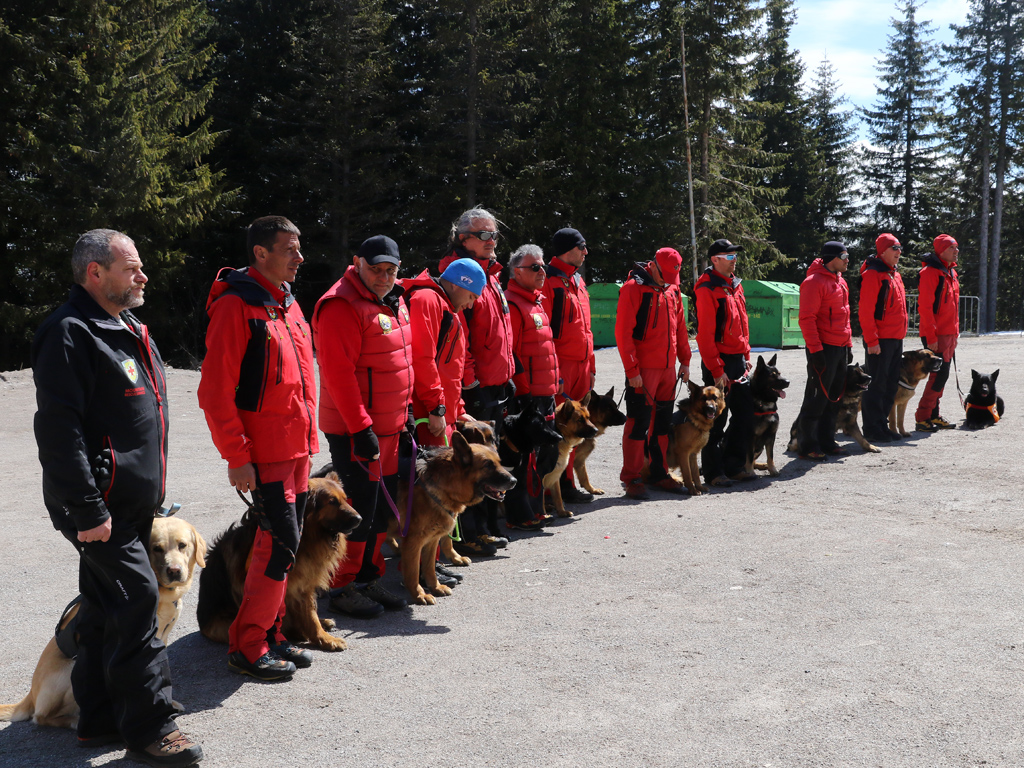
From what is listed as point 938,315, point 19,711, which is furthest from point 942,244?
point 19,711

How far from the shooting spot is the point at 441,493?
4.98m

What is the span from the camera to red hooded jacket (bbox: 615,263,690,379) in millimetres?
7719

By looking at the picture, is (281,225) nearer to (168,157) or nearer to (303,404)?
(303,404)

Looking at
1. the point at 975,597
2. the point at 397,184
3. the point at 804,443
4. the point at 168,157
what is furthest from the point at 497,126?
the point at 975,597

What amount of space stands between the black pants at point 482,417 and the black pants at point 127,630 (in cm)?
324

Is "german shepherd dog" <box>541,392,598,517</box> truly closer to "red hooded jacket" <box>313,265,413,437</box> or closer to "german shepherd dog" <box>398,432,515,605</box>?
"german shepherd dog" <box>398,432,515,605</box>

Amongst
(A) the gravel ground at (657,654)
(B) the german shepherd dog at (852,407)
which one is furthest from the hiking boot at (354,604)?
(B) the german shepherd dog at (852,407)

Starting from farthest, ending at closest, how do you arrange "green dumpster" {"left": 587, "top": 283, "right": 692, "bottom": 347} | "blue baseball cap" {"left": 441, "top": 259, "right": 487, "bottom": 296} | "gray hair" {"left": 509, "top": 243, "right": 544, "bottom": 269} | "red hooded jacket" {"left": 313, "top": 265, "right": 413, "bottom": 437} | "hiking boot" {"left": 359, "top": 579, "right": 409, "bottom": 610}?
"green dumpster" {"left": 587, "top": 283, "right": 692, "bottom": 347} → "gray hair" {"left": 509, "top": 243, "right": 544, "bottom": 269} → "blue baseball cap" {"left": 441, "top": 259, "right": 487, "bottom": 296} → "hiking boot" {"left": 359, "top": 579, "right": 409, "bottom": 610} → "red hooded jacket" {"left": 313, "top": 265, "right": 413, "bottom": 437}

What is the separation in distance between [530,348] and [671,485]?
2376 millimetres

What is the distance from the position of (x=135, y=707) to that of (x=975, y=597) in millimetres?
4439

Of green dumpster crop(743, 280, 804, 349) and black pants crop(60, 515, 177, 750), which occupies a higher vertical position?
green dumpster crop(743, 280, 804, 349)

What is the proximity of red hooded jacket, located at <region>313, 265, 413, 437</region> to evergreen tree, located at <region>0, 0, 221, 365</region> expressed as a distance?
1901 centimetres

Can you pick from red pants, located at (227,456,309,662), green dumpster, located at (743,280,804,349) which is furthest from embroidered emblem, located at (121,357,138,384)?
green dumpster, located at (743,280,804,349)

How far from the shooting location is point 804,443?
31.5 ft
